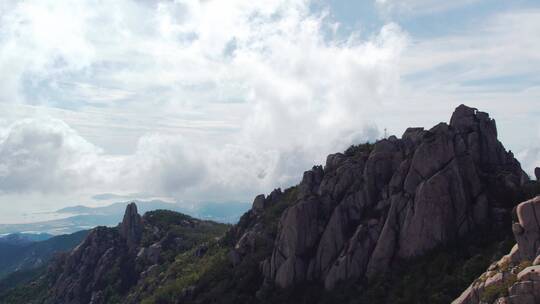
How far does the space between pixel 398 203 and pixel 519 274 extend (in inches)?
1455

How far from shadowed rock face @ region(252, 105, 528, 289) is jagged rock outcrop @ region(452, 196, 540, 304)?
24.6 m

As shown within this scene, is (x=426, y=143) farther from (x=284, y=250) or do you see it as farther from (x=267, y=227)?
(x=267, y=227)

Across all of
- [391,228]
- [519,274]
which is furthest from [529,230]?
[391,228]

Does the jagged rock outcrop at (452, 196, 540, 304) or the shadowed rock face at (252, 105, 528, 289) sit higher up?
the shadowed rock face at (252, 105, 528, 289)

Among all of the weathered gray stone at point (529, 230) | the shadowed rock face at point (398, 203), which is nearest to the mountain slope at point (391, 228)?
the shadowed rock face at point (398, 203)

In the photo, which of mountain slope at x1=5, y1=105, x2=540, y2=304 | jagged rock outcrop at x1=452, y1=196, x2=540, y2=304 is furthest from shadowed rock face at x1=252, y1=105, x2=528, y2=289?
jagged rock outcrop at x1=452, y1=196, x2=540, y2=304

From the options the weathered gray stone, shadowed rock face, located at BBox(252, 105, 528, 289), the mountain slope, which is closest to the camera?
the weathered gray stone

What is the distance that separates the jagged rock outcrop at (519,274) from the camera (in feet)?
175

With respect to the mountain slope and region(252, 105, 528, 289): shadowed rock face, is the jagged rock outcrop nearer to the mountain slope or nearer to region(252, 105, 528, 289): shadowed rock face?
the mountain slope

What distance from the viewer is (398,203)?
3629 inches

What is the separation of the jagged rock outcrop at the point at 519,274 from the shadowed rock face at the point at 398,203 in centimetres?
2457

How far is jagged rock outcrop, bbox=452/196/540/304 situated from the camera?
53.4 meters

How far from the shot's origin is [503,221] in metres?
86.8

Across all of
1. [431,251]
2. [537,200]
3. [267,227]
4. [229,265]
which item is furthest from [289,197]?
[537,200]
